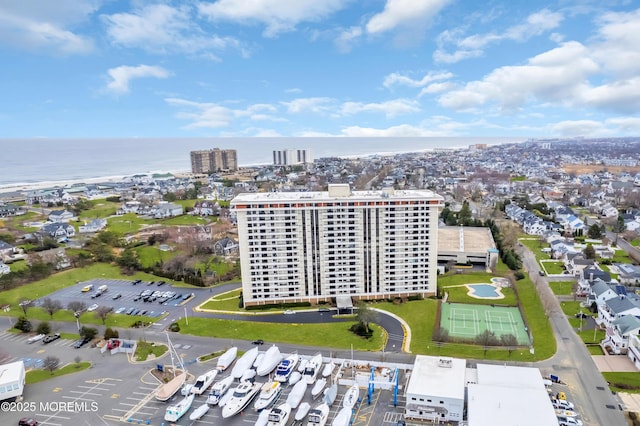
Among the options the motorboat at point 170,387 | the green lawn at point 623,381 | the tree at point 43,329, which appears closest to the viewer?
the motorboat at point 170,387

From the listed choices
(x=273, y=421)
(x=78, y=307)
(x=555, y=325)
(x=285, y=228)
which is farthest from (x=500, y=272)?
(x=78, y=307)

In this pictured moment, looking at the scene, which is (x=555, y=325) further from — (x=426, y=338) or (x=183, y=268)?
(x=183, y=268)

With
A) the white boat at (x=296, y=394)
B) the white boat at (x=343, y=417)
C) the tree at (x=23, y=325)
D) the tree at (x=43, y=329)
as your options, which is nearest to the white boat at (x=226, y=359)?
the white boat at (x=296, y=394)

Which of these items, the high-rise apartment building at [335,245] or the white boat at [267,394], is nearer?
the white boat at [267,394]

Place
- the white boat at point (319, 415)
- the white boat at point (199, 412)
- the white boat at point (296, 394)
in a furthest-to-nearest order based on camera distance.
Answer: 1. the white boat at point (296, 394)
2. the white boat at point (199, 412)
3. the white boat at point (319, 415)

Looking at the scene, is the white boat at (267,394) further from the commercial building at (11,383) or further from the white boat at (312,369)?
the commercial building at (11,383)

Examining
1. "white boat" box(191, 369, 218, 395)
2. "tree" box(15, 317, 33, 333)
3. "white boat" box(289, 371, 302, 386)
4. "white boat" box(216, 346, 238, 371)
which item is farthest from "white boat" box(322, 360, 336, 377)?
"tree" box(15, 317, 33, 333)

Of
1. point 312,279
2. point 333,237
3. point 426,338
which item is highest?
point 333,237

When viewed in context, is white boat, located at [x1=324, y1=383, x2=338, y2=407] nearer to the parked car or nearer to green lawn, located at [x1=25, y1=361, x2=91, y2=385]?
green lawn, located at [x1=25, y1=361, x2=91, y2=385]

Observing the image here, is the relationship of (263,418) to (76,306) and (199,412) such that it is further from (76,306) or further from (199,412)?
(76,306)
